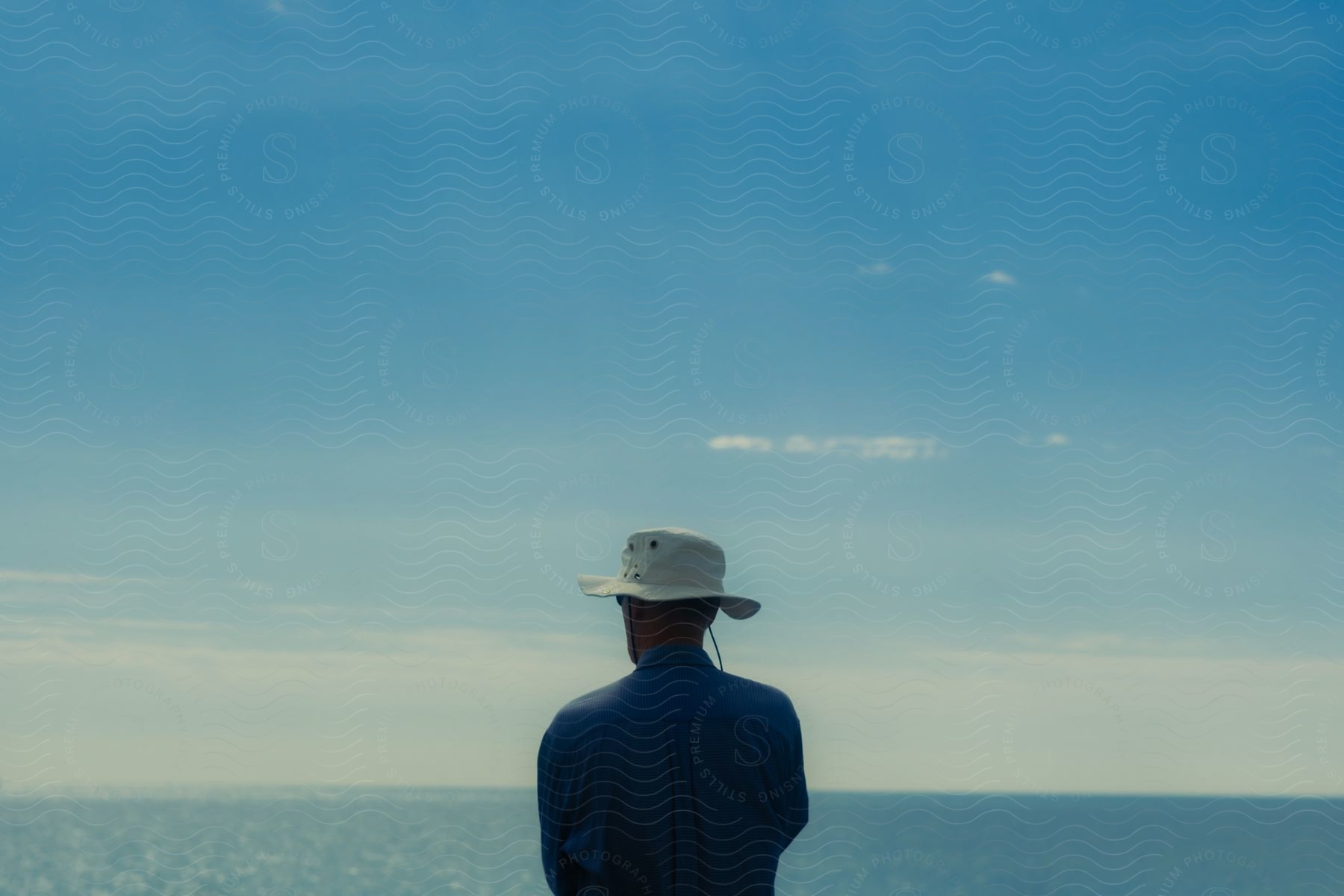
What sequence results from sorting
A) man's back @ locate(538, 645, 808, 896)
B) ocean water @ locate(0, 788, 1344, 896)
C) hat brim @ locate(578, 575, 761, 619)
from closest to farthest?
man's back @ locate(538, 645, 808, 896)
hat brim @ locate(578, 575, 761, 619)
ocean water @ locate(0, 788, 1344, 896)

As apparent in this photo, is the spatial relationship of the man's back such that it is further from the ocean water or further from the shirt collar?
the ocean water

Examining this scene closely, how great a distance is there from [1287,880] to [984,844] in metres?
5.44

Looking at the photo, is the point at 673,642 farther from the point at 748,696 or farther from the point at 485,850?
the point at 485,850

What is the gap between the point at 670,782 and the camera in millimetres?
1726

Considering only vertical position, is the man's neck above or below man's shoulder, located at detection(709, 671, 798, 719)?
above

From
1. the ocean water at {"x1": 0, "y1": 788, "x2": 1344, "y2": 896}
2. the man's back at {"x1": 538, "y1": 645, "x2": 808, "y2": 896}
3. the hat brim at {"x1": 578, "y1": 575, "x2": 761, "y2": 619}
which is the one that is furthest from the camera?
the ocean water at {"x1": 0, "y1": 788, "x2": 1344, "y2": 896}

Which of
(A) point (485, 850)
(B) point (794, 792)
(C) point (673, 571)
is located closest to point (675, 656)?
(C) point (673, 571)

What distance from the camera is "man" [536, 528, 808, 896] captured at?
1718 millimetres

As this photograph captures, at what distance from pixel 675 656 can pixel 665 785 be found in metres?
0.19

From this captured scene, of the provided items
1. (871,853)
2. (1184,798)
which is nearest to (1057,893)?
(871,853)

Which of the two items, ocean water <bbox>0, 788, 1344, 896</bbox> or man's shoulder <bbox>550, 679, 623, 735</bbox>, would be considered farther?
ocean water <bbox>0, 788, 1344, 896</bbox>

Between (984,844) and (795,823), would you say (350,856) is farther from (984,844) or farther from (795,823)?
(795,823)

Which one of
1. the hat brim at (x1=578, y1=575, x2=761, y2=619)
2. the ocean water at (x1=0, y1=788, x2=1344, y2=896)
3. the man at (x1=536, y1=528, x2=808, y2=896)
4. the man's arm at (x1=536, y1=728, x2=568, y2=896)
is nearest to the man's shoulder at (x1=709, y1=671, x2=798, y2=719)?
the man at (x1=536, y1=528, x2=808, y2=896)

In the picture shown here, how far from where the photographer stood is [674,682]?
175 cm
